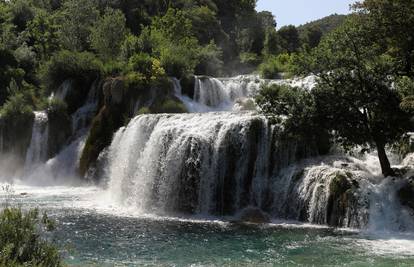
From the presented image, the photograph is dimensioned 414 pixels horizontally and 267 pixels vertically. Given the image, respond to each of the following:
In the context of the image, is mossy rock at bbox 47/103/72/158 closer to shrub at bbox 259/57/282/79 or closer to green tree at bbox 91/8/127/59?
green tree at bbox 91/8/127/59

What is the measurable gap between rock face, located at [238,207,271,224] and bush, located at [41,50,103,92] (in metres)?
22.3

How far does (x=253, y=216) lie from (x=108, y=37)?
30.9m

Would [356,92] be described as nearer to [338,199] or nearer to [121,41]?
Result: [338,199]

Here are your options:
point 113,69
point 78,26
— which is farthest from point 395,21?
point 78,26

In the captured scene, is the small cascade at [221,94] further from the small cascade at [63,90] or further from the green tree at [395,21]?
the green tree at [395,21]

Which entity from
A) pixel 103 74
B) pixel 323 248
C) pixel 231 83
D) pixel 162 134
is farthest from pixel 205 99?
pixel 323 248

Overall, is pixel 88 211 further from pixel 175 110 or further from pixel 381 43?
pixel 381 43

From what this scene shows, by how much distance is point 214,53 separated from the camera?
2088 inches

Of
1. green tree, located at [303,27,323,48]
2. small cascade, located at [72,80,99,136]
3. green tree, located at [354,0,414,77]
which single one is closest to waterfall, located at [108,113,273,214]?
green tree, located at [354,0,414,77]

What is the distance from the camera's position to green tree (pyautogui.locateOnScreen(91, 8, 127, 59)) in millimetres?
48562

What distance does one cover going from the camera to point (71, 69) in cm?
4297

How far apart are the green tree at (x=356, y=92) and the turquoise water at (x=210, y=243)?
14.5 feet

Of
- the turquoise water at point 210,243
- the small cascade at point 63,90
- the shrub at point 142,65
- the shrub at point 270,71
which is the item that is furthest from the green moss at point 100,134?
the shrub at point 270,71

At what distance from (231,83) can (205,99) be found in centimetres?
268
